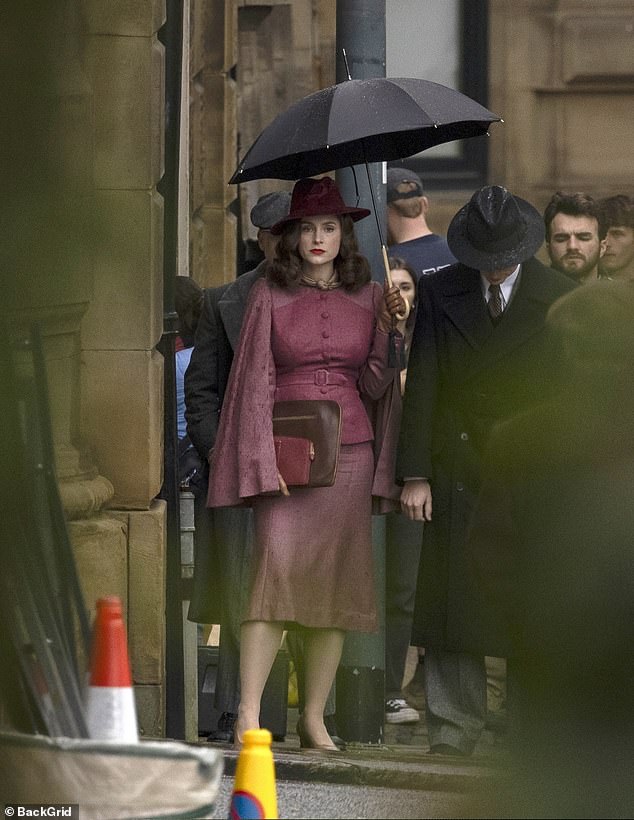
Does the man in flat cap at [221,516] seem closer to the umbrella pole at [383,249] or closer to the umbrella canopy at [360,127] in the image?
the umbrella pole at [383,249]

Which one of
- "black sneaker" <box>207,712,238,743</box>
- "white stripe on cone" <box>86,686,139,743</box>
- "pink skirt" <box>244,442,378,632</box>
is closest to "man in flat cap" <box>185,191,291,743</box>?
"black sneaker" <box>207,712,238,743</box>

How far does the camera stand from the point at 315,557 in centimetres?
531

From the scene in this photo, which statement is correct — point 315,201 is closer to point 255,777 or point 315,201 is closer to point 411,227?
point 255,777

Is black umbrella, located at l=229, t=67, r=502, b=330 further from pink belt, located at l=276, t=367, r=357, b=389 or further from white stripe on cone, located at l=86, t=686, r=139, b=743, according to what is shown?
Answer: white stripe on cone, located at l=86, t=686, r=139, b=743

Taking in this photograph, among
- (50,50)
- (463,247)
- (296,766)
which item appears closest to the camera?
(50,50)

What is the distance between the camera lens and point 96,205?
1.32 metres

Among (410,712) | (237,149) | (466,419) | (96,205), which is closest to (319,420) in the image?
(466,419)

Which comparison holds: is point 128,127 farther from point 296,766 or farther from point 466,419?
point 296,766

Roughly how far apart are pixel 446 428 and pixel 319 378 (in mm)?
440

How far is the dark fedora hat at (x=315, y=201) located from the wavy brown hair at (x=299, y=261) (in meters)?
0.04

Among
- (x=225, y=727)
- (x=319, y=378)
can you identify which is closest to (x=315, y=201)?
(x=319, y=378)

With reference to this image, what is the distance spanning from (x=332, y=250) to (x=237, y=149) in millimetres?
8321

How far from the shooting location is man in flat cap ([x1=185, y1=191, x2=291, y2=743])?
19.2 ft

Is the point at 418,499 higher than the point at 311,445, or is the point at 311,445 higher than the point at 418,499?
the point at 311,445
